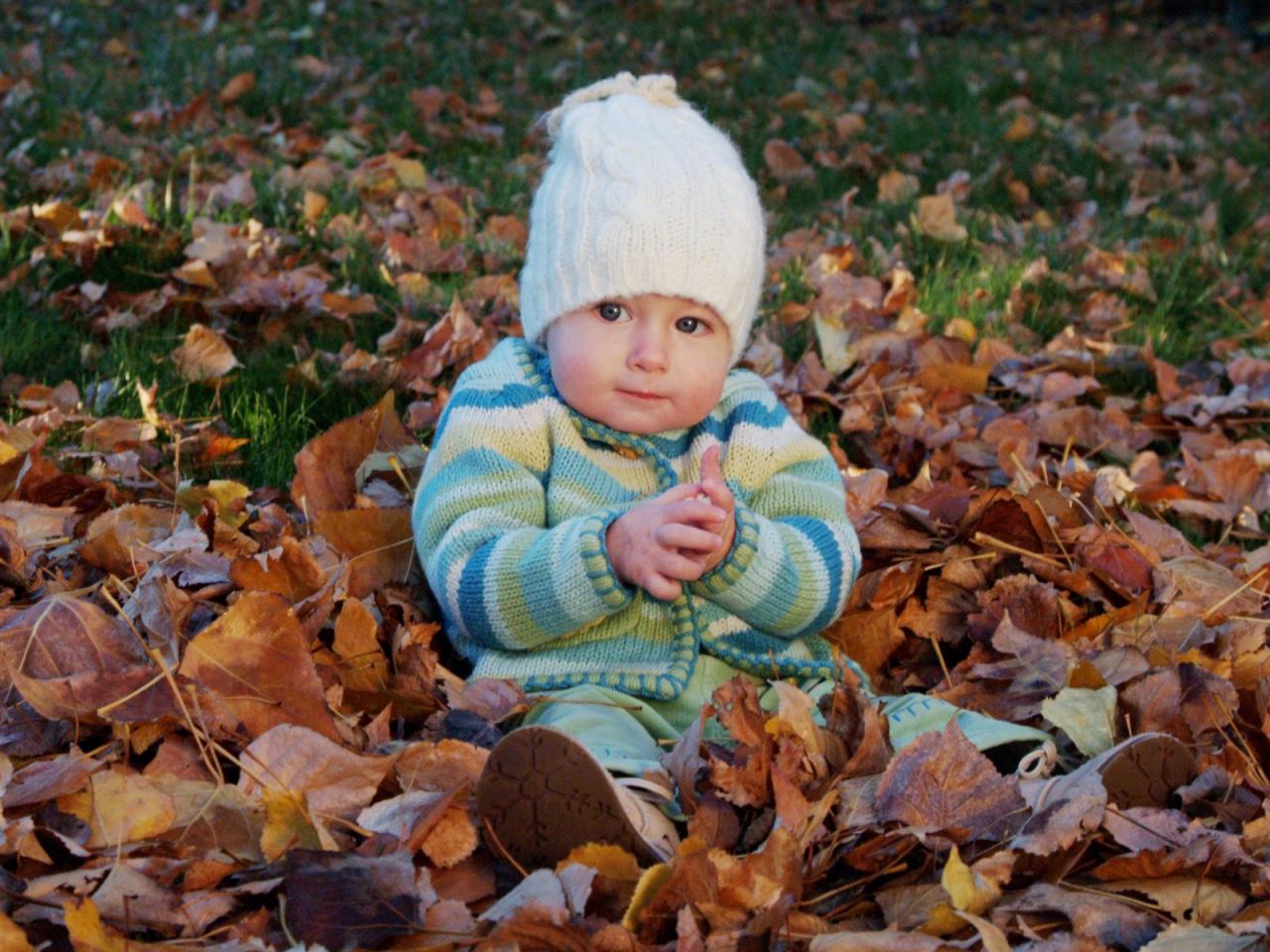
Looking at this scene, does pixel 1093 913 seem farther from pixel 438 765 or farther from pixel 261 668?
pixel 261 668

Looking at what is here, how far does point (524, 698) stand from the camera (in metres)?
1.99

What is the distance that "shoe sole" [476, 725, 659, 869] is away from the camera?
5.14 ft


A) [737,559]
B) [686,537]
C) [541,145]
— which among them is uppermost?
[686,537]

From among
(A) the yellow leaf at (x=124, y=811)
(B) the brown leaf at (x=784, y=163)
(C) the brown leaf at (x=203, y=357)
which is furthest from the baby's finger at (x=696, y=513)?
(B) the brown leaf at (x=784, y=163)

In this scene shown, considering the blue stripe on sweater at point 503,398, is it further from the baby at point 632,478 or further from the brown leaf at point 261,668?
the brown leaf at point 261,668

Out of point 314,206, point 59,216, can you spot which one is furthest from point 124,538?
point 314,206

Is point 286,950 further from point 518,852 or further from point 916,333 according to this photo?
point 916,333

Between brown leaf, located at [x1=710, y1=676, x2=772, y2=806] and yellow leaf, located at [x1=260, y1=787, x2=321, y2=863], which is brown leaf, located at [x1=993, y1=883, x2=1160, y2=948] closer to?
brown leaf, located at [x1=710, y1=676, x2=772, y2=806]

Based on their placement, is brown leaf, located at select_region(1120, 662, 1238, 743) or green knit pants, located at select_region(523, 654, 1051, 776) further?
brown leaf, located at select_region(1120, 662, 1238, 743)

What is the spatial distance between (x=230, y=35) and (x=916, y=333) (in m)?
4.31

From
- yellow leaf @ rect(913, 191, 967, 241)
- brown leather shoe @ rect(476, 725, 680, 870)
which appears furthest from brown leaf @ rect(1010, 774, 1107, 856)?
yellow leaf @ rect(913, 191, 967, 241)

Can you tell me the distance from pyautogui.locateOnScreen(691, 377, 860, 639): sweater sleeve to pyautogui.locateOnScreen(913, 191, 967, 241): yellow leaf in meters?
2.21

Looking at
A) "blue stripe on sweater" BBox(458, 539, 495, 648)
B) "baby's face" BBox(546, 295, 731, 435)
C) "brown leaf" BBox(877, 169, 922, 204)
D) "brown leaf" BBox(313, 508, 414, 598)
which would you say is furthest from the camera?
"brown leaf" BBox(877, 169, 922, 204)

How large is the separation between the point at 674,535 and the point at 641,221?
47 cm
